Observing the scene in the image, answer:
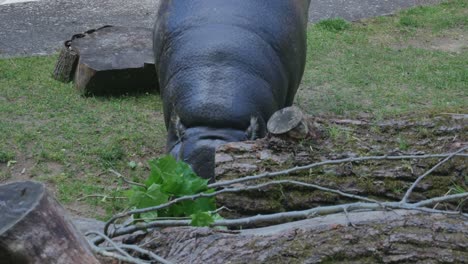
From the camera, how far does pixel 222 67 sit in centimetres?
448

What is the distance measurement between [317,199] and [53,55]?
4815 mm

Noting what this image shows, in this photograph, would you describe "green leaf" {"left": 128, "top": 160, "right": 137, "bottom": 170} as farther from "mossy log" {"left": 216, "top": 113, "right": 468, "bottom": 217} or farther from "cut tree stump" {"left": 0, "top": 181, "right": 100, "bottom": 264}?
"cut tree stump" {"left": 0, "top": 181, "right": 100, "bottom": 264}

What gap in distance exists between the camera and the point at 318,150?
332cm

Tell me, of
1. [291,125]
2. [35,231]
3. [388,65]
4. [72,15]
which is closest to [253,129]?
[291,125]

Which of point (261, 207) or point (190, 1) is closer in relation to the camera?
point (261, 207)

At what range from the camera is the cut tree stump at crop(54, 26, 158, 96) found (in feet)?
20.9

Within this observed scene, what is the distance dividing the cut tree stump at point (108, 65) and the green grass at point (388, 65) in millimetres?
1280

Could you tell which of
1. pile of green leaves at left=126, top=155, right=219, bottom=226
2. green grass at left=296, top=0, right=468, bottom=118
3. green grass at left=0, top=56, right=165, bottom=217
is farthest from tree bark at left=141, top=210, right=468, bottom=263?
green grass at left=296, top=0, right=468, bottom=118

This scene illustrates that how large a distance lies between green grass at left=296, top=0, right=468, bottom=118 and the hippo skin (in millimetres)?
922

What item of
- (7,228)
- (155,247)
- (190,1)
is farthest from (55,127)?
(7,228)

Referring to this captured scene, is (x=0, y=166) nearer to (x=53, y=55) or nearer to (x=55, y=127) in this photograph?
(x=55, y=127)

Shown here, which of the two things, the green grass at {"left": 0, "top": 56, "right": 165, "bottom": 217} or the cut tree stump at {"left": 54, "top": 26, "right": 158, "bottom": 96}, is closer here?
the green grass at {"left": 0, "top": 56, "right": 165, "bottom": 217}

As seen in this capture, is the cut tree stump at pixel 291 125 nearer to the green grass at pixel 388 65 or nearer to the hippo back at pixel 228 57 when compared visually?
the hippo back at pixel 228 57

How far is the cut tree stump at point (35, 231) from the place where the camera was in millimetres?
1793
